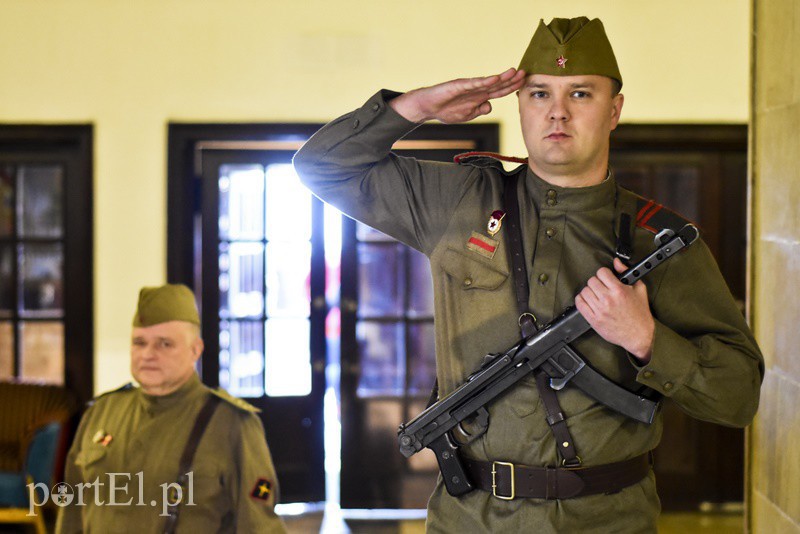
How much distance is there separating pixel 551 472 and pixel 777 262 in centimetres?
121

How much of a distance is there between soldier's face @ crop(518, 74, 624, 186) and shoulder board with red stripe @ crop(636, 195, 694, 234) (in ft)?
0.39

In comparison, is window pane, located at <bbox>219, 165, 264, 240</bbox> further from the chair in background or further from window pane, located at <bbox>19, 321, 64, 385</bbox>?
the chair in background

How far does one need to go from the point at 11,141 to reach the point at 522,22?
258 cm

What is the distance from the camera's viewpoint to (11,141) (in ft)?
15.9

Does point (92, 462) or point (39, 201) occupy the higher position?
point (39, 201)

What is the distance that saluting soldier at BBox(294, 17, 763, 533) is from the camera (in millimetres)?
1681

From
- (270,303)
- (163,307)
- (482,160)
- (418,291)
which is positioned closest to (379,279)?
(418,291)

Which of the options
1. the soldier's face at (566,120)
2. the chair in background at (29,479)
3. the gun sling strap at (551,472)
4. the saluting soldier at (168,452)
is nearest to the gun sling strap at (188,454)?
the saluting soldier at (168,452)

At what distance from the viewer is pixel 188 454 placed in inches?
106

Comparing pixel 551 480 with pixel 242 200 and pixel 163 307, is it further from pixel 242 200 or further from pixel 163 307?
pixel 242 200

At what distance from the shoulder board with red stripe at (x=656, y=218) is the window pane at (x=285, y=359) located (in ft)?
11.2

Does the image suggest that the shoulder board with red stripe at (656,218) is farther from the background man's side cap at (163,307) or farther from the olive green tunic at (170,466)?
the background man's side cap at (163,307)

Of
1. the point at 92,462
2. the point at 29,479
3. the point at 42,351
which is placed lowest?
the point at 29,479

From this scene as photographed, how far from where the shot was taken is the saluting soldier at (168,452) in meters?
2.64
